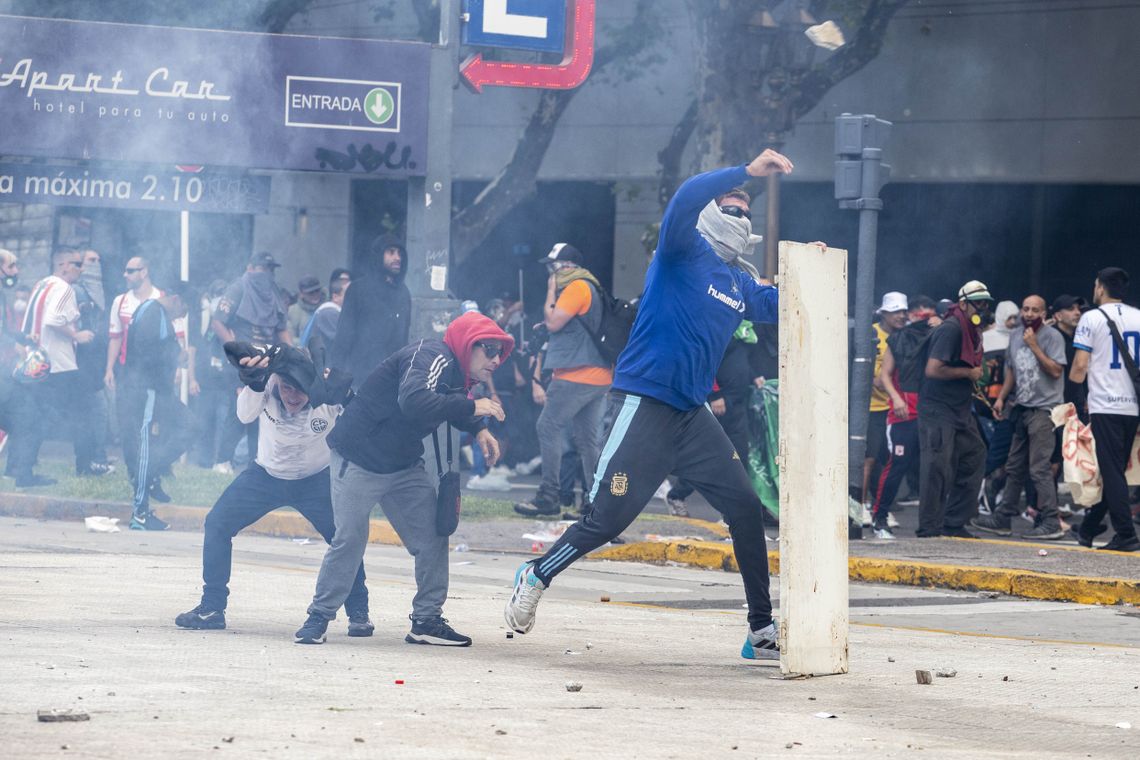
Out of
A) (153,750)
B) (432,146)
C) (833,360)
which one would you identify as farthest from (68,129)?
(153,750)

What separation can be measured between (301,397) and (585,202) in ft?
49.8

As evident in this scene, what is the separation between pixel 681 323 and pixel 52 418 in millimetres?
8620

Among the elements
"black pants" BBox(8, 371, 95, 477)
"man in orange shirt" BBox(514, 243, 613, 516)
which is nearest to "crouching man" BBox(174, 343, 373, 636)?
"man in orange shirt" BBox(514, 243, 613, 516)

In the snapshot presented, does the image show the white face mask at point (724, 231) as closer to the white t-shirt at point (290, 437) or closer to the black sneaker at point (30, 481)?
the white t-shirt at point (290, 437)

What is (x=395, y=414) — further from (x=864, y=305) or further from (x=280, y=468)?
(x=864, y=305)

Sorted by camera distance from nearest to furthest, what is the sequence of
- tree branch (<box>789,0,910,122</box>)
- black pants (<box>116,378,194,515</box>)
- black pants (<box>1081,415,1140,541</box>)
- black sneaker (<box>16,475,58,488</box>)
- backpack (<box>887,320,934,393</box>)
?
black pants (<box>1081,415,1140,541</box>) → black pants (<box>116,378,194,515</box>) → backpack (<box>887,320,934,393</box>) → black sneaker (<box>16,475,58,488</box>) → tree branch (<box>789,0,910,122</box>)

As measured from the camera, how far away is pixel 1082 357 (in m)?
10.8

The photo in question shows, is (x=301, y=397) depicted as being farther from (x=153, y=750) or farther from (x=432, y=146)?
(x=432, y=146)

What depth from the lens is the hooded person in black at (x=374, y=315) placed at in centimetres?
1088

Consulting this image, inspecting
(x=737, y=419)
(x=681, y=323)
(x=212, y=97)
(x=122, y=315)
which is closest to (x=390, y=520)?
(x=681, y=323)

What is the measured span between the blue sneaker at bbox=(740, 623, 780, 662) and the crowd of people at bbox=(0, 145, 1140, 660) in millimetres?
11

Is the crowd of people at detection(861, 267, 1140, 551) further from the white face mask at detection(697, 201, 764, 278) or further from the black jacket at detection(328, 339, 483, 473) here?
the black jacket at detection(328, 339, 483, 473)

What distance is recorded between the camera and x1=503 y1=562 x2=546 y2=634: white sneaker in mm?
6176

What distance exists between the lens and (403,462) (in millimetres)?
6543
